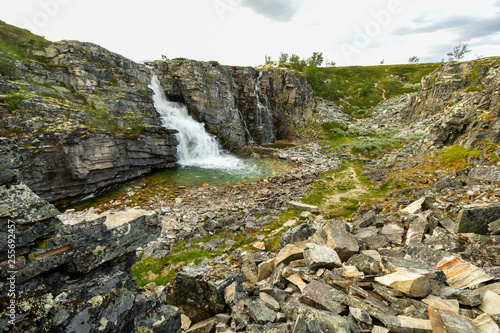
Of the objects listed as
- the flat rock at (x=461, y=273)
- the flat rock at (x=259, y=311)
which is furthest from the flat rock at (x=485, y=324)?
the flat rock at (x=259, y=311)

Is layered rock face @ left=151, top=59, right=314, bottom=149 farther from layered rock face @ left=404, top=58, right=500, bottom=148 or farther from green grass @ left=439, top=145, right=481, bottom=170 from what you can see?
green grass @ left=439, top=145, right=481, bottom=170

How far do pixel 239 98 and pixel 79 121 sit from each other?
34169mm

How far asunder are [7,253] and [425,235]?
13635 millimetres

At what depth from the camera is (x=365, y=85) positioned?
83750mm

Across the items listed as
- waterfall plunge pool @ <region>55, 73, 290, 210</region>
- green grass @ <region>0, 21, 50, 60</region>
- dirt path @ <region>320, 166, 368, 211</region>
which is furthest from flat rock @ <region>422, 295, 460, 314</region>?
green grass @ <region>0, 21, 50, 60</region>

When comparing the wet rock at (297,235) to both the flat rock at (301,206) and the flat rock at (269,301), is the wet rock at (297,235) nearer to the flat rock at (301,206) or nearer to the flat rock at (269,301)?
the flat rock at (269,301)

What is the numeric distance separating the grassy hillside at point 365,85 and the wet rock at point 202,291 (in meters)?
78.0

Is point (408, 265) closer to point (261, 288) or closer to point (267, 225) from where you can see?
point (261, 288)

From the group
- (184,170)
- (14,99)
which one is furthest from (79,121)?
(184,170)

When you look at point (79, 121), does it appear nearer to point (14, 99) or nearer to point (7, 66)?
point (14, 99)

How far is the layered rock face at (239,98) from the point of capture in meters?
43.1

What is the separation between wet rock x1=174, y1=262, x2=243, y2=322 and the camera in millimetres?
7090

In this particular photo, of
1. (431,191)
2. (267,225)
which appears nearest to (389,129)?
(431,191)

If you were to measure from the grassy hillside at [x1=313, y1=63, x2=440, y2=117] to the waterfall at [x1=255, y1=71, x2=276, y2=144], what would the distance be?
101ft
